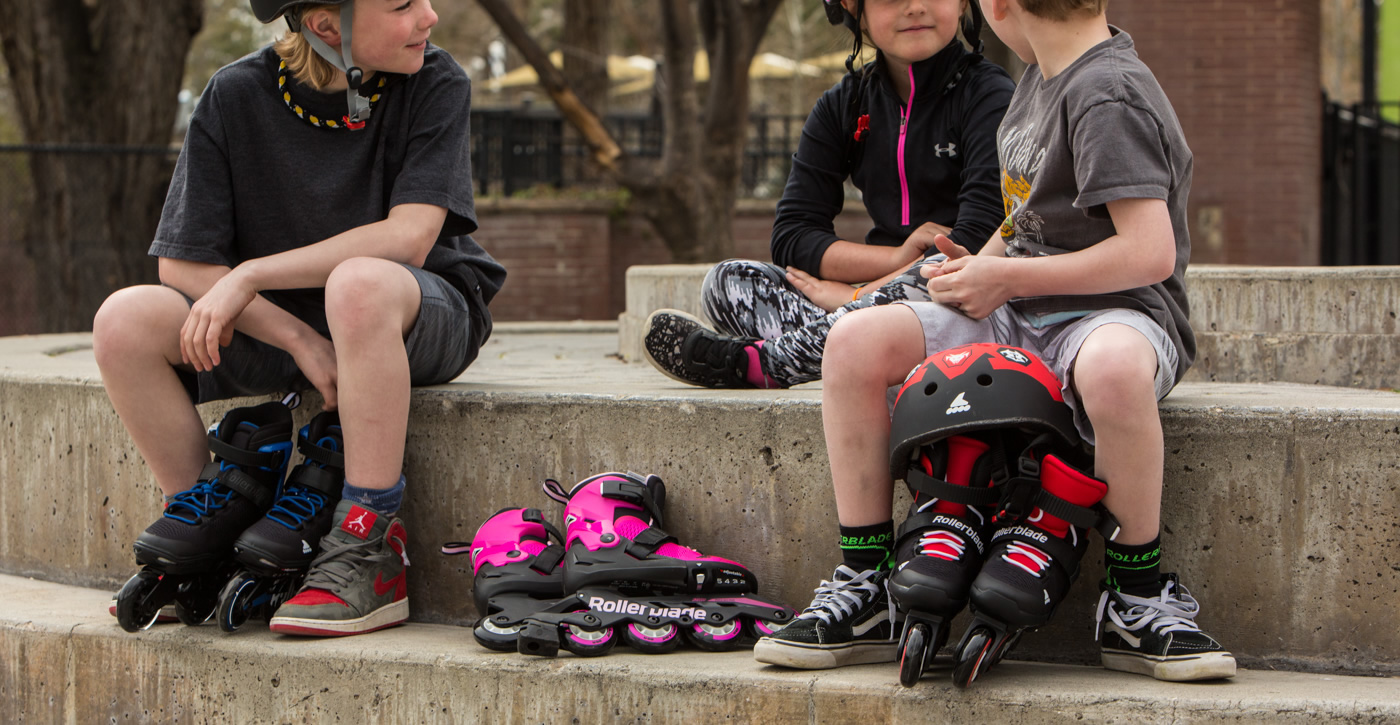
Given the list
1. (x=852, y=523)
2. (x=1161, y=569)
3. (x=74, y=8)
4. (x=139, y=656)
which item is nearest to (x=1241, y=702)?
(x=1161, y=569)

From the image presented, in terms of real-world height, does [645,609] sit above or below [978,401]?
below

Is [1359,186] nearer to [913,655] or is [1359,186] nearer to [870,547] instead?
[870,547]

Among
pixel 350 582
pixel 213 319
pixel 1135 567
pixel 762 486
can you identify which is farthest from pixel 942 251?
pixel 213 319

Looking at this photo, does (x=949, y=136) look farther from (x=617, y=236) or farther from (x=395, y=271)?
(x=617, y=236)

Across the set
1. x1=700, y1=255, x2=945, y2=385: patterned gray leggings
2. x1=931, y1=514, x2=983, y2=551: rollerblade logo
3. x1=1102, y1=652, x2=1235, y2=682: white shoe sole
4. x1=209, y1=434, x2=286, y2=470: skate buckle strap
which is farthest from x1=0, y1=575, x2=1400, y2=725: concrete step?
x1=700, y1=255, x2=945, y2=385: patterned gray leggings

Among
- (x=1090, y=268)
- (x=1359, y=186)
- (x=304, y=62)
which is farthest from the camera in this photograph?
(x=1359, y=186)

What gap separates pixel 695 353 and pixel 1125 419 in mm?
1212

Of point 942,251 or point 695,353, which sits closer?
point 942,251

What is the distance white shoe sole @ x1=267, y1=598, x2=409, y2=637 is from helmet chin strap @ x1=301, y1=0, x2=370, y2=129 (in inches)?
43.4

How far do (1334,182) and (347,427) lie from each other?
9.81 meters

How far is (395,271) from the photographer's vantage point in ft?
8.54

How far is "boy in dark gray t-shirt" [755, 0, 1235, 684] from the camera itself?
2109 millimetres

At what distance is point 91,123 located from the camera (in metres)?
10.2

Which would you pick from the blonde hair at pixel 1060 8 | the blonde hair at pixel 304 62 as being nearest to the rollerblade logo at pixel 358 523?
the blonde hair at pixel 304 62
